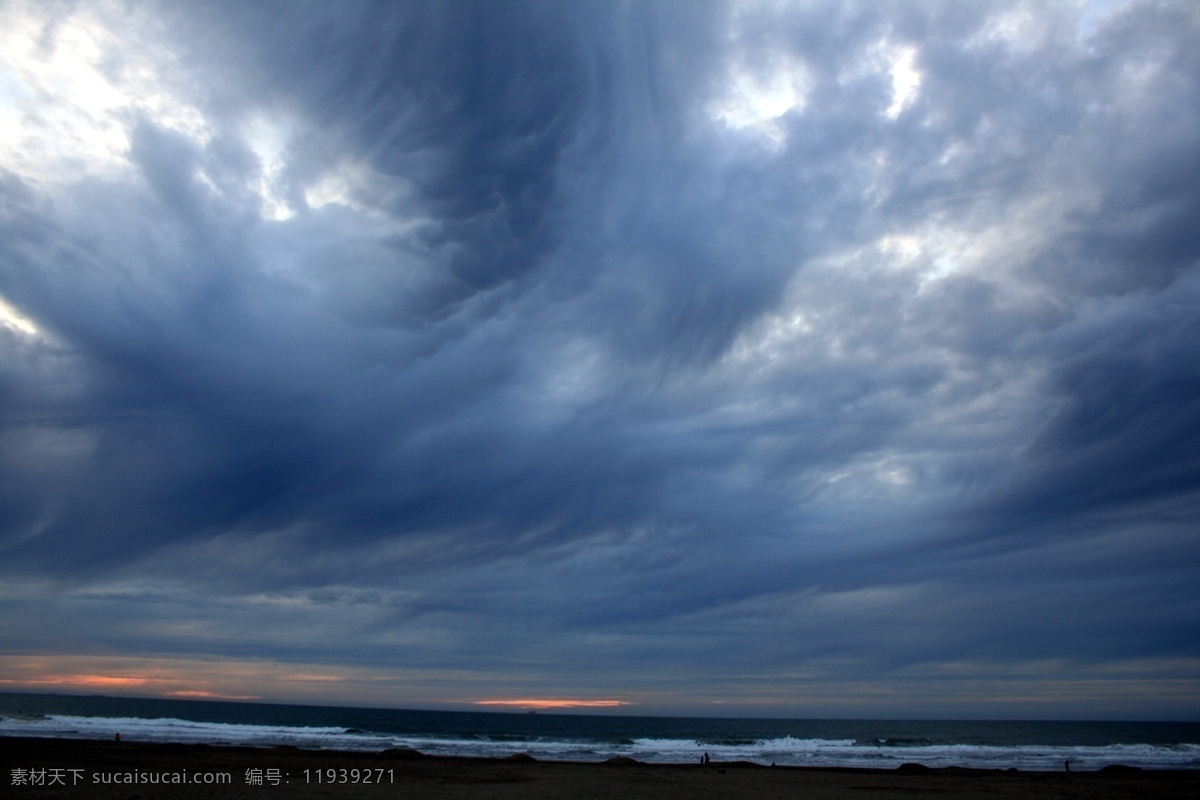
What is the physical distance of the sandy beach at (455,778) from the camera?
87.2ft

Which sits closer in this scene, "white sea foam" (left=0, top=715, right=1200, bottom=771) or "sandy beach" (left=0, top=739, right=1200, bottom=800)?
"sandy beach" (left=0, top=739, right=1200, bottom=800)

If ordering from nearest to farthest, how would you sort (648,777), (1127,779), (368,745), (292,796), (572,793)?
(292,796) → (572,793) → (648,777) → (1127,779) → (368,745)

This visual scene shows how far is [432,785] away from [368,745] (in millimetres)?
36535

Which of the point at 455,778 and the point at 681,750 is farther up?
the point at 455,778

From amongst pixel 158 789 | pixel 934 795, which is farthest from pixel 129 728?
pixel 934 795

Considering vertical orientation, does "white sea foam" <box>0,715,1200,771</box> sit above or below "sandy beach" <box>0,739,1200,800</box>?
below

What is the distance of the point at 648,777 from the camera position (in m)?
34.9

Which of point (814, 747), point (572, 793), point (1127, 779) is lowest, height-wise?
point (814, 747)

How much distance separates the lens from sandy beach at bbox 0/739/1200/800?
2659 centimetres

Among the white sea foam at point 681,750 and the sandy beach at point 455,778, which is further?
the white sea foam at point 681,750

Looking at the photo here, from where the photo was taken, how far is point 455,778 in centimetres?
3284

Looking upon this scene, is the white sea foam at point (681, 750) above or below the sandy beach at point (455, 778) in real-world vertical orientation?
below

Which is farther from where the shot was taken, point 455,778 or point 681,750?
point 681,750

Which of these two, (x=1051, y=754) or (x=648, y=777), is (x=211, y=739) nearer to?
(x=648, y=777)
